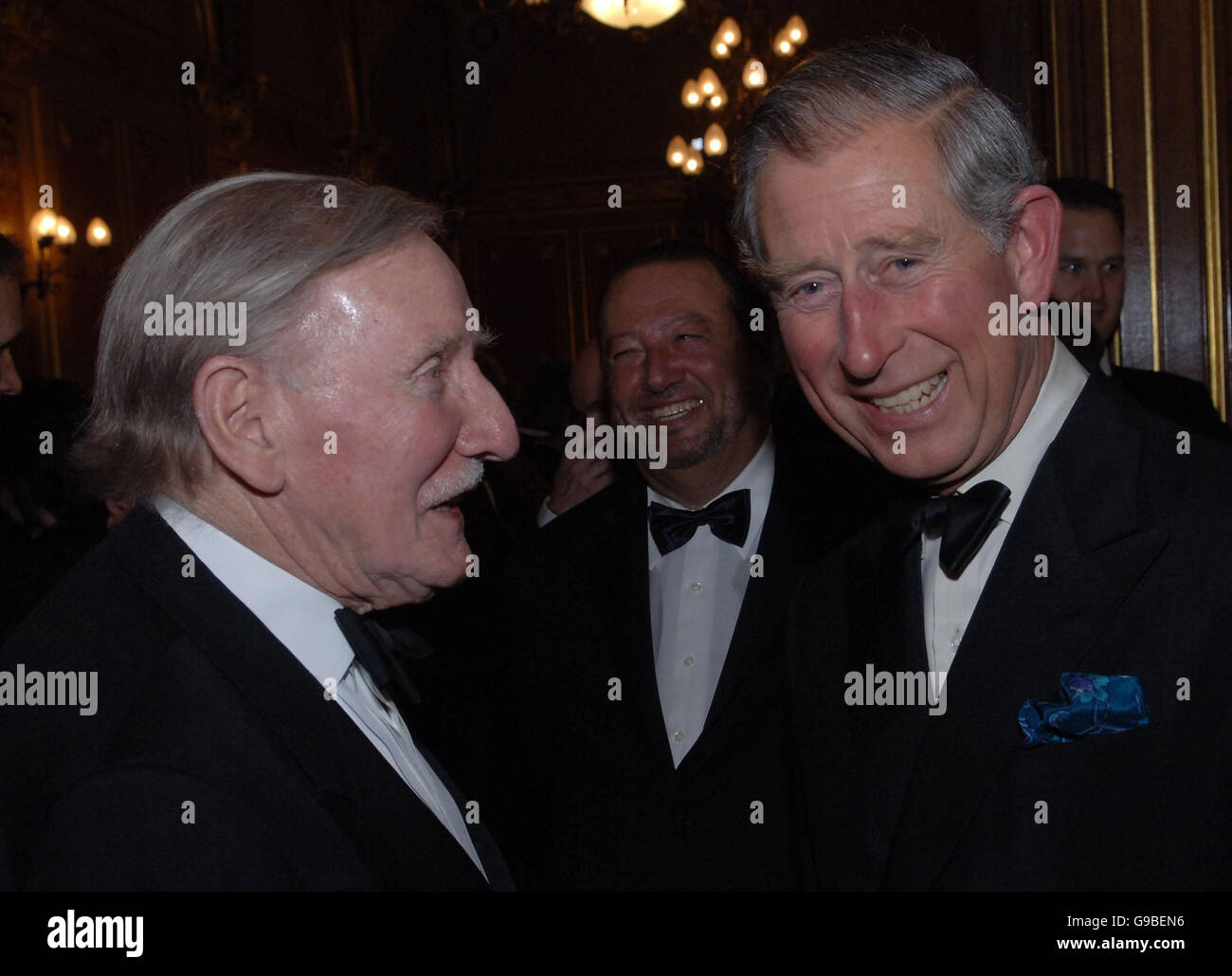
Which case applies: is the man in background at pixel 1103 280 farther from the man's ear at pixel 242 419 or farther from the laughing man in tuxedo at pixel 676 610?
the man's ear at pixel 242 419

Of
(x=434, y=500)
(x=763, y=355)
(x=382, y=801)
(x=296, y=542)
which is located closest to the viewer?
(x=382, y=801)

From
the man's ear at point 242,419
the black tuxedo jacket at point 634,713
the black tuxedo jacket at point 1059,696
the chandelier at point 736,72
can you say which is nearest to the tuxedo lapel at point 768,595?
the black tuxedo jacket at point 634,713

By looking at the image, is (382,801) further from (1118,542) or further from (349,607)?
(1118,542)

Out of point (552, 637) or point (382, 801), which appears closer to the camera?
point (382, 801)

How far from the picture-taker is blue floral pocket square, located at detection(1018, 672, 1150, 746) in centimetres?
131

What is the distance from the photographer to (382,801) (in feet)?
4.49

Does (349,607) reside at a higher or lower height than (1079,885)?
higher

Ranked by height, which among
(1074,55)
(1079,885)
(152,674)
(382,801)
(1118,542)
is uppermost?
(1074,55)

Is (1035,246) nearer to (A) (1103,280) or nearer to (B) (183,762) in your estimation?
A: (B) (183,762)

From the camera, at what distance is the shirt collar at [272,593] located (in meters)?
1.43

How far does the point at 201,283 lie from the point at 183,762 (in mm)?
599

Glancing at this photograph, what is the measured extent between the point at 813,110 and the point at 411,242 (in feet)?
1.92

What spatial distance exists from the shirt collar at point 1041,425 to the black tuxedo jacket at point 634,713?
0.53 metres

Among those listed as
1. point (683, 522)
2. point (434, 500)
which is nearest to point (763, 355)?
point (683, 522)
